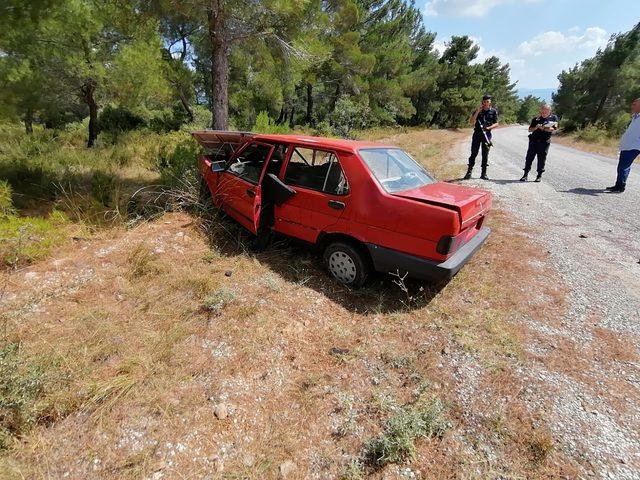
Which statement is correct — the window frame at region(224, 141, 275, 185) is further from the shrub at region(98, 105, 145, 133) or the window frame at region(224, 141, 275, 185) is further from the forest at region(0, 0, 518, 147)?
the shrub at region(98, 105, 145, 133)

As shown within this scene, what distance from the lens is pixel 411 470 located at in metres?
1.88

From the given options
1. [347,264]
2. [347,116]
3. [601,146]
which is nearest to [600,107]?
[601,146]

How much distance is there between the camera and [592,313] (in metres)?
3.12

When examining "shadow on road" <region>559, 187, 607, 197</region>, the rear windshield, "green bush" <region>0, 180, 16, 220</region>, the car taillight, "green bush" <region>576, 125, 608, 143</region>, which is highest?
"green bush" <region>576, 125, 608, 143</region>

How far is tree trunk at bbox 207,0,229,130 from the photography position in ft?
20.2

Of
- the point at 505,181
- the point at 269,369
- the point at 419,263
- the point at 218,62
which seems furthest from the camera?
the point at 505,181

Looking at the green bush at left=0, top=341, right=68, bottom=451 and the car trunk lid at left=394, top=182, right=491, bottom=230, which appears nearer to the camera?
the green bush at left=0, top=341, right=68, bottom=451

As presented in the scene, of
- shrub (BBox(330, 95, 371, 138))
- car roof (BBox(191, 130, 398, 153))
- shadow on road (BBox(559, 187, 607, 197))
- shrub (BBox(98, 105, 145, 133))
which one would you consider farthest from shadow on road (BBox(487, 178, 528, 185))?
shrub (BBox(98, 105, 145, 133))

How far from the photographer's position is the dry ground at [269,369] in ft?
6.33

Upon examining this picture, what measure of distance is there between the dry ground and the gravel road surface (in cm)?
12

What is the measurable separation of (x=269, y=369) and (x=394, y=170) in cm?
246

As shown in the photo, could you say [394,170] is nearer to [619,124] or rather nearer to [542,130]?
[542,130]

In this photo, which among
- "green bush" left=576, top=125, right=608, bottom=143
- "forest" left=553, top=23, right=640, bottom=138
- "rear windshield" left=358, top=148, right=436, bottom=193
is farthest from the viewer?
"forest" left=553, top=23, right=640, bottom=138

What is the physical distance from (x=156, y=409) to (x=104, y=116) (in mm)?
22468
